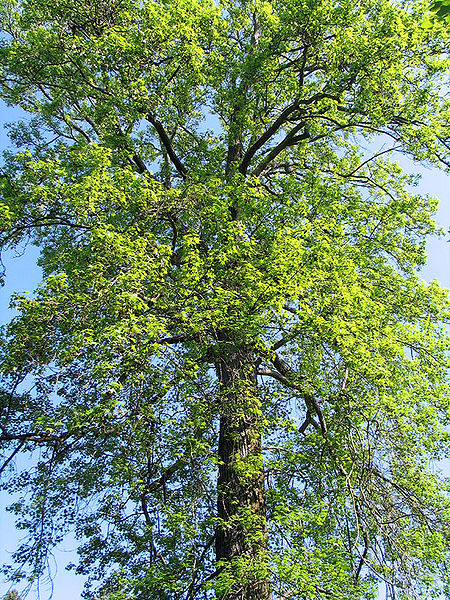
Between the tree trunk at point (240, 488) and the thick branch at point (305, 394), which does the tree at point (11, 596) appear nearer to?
the tree trunk at point (240, 488)

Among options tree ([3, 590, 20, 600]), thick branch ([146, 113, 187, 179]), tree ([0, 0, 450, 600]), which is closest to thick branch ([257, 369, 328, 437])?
tree ([0, 0, 450, 600])

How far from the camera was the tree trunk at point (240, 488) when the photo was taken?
17.1 ft

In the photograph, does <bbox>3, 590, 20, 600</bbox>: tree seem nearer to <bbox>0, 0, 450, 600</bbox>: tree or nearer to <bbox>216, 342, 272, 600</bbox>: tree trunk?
<bbox>0, 0, 450, 600</bbox>: tree

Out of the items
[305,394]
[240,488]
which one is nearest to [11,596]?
[240,488]

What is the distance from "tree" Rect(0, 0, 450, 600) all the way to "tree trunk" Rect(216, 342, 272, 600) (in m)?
0.03

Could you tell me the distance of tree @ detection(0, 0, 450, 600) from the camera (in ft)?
18.8

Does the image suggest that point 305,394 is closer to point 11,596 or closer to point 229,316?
point 229,316

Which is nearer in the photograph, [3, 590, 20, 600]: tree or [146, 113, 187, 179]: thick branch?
[3, 590, 20, 600]: tree

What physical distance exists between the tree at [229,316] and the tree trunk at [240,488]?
32 millimetres

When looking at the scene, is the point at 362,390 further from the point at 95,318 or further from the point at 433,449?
the point at 95,318

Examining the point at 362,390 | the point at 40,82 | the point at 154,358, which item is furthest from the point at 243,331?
the point at 40,82

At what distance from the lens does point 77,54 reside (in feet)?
28.7

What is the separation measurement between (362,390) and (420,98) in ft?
18.2

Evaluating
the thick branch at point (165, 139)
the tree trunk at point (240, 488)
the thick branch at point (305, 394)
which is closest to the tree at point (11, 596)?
the tree trunk at point (240, 488)
